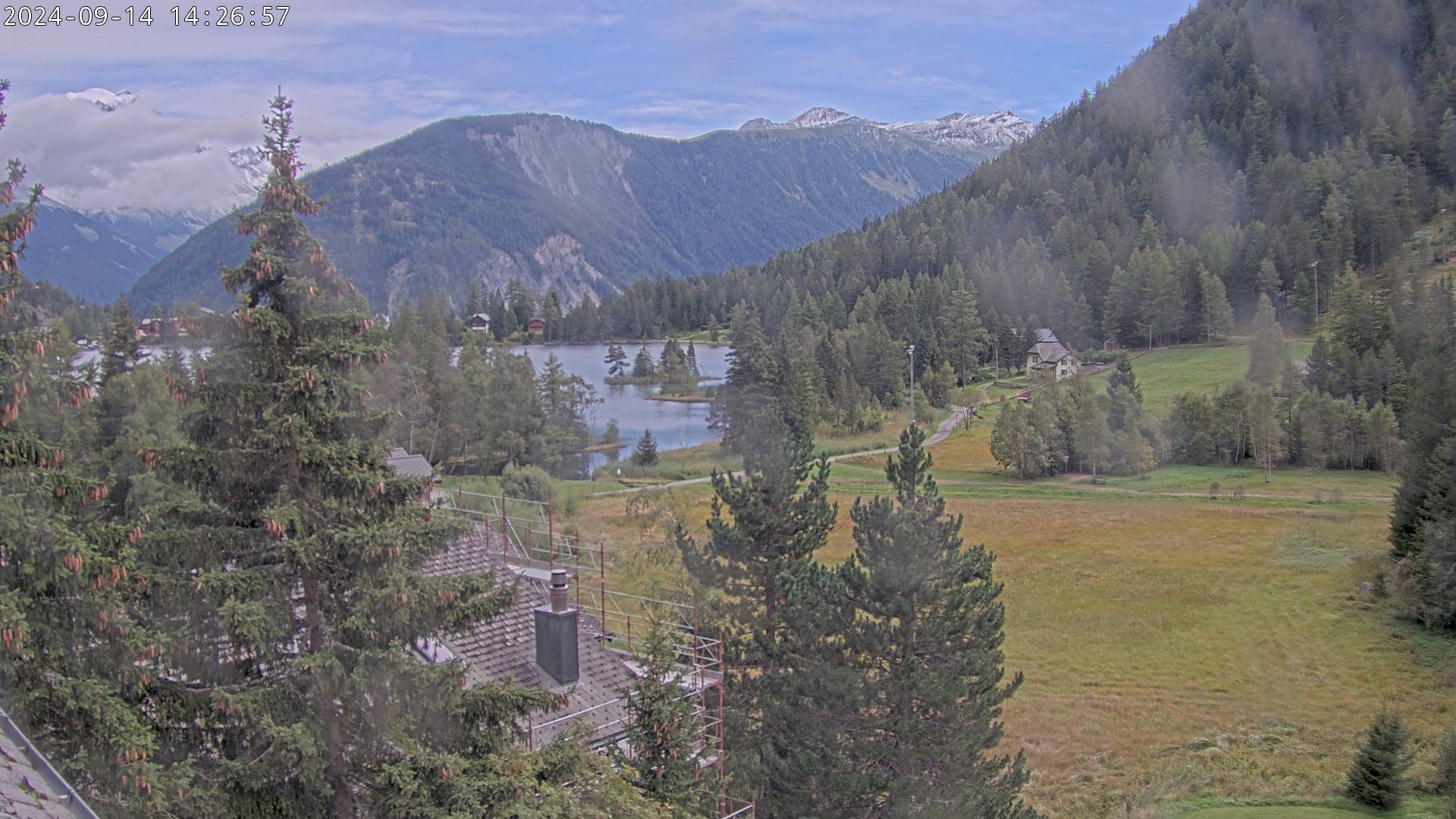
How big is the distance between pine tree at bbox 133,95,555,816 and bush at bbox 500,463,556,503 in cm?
3221

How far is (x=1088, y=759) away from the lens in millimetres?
20469

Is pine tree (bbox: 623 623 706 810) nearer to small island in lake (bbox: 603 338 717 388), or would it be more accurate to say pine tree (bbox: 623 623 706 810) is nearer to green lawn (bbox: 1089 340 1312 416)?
green lawn (bbox: 1089 340 1312 416)

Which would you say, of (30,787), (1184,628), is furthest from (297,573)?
(1184,628)

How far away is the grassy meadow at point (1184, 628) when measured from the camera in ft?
65.3

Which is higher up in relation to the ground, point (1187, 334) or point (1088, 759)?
point (1187, 334)

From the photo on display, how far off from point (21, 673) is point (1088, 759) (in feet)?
62.4

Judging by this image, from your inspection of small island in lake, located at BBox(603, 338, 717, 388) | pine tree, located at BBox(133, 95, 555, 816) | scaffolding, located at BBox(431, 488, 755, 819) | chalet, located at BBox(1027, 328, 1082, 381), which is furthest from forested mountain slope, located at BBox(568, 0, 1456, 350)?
pine tree, located at BBox(133, 95, 555, 816)

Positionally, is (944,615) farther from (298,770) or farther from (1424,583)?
(1424,583)

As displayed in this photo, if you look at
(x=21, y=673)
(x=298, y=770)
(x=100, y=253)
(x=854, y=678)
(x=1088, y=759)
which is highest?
(x=100, y=253)

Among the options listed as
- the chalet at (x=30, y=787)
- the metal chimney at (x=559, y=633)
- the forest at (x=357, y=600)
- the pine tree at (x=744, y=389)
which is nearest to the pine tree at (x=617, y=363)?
the pine tree at (x=744, y=389)

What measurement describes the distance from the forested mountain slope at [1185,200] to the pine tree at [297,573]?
70382 mm

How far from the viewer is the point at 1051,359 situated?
74438 millimetres

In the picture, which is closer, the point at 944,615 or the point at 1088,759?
the point at 944,615

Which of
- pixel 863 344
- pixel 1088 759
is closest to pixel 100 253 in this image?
pixel 863 344
